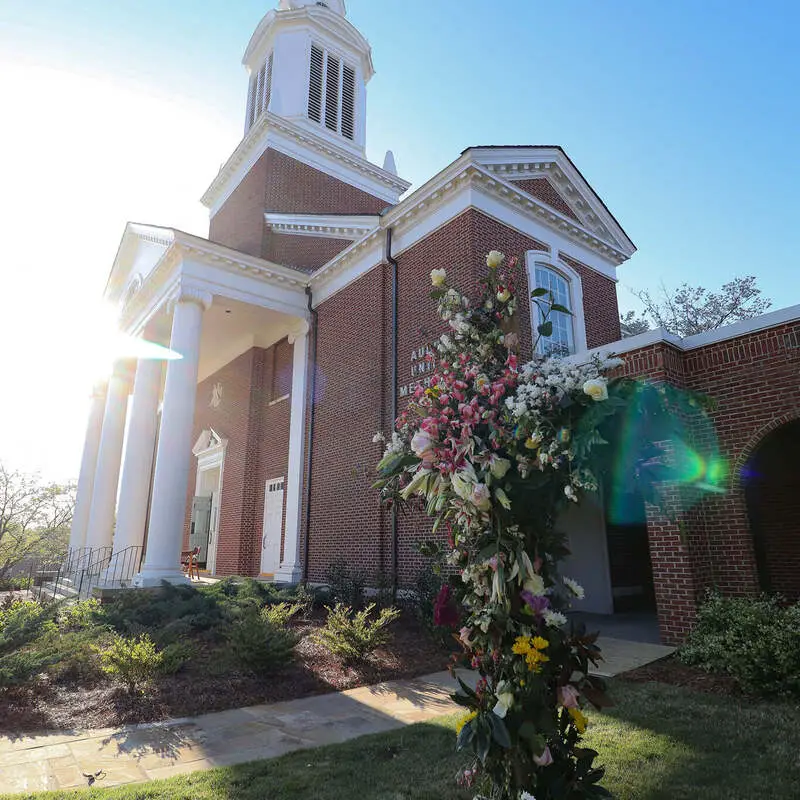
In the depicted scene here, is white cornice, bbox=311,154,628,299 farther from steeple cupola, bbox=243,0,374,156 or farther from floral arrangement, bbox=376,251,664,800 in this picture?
steeple cupola, bbox=243,0,374,156

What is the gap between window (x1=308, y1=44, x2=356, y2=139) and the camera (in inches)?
870

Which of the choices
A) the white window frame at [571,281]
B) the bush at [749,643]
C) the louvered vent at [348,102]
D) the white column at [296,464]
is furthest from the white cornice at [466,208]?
the louvered vent at [348,102]

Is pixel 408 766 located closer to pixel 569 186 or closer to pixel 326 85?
pixel 569 186

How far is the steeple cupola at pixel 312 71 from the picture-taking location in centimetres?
2169

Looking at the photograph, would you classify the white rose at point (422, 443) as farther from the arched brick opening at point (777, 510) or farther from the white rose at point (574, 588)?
the arched brick opening at point (777, 510)

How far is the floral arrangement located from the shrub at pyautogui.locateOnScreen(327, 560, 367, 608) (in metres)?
8.36

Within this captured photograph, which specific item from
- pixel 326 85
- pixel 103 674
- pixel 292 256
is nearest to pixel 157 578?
pixel 103 674

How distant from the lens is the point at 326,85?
74.2 ft

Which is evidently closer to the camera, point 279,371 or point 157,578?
point 157,578

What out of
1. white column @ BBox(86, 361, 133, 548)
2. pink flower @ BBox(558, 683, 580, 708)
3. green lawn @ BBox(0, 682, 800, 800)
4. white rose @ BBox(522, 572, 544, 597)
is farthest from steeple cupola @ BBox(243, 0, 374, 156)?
pink flower @ BBox(558, 683, 580, 708)

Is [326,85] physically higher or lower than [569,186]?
higher

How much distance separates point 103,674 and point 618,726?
5773 mm

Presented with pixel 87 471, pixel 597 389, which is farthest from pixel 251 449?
pixel 597 389

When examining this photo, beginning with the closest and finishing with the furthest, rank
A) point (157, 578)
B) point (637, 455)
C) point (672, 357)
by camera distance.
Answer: point (637, 455) → point (672, 357) → point (157, 578)
